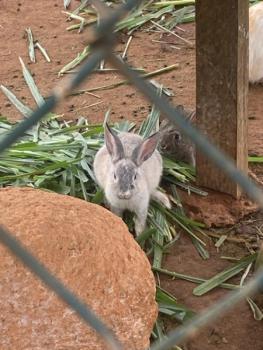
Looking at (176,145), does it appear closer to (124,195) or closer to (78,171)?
(78,171)

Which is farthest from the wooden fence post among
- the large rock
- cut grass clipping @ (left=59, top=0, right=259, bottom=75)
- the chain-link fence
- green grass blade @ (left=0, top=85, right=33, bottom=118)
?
the chain-link fence

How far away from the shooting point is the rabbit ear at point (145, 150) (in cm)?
443

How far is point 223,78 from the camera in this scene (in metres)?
4.40

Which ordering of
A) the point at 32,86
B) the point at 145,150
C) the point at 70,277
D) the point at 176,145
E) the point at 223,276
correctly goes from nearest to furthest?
the point at 70,277 → the point at 223,276 → the point at 145,150 → the point at 176,145 → the point at 32,86

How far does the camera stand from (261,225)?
181 inches

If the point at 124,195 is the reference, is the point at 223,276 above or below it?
below

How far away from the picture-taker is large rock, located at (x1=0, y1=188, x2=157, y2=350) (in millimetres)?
3061

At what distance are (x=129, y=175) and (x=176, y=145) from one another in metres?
0.75

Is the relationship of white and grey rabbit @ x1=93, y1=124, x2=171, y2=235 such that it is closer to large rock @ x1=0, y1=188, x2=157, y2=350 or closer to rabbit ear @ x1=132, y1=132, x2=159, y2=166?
rabbit ear @ x1=132, y1=132, x2=159, y2=166

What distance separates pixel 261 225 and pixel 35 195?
4.96 feet

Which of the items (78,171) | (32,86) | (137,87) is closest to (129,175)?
(78,171)

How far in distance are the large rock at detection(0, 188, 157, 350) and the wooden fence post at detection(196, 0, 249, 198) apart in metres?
1.21

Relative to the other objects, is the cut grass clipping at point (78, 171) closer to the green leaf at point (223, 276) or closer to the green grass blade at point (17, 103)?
the green leaf at point (223, 276)

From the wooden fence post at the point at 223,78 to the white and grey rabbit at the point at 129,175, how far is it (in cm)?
32
